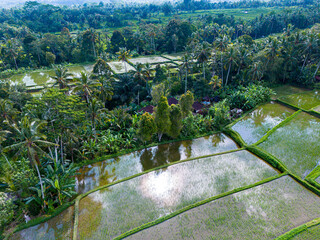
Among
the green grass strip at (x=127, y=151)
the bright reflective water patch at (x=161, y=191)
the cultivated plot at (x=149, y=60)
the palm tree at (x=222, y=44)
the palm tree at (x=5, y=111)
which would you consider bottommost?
the green grass strip at (x=127, y=151)

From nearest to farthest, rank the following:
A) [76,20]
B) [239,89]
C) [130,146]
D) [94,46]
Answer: [130,146], [239,89], [94,46], [76,20]

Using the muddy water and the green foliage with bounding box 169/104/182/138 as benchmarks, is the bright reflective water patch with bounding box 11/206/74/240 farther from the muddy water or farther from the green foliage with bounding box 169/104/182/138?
the muddy water

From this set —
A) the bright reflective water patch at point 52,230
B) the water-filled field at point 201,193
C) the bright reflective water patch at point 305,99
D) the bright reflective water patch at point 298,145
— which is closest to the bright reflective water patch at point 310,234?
the water-filled field at point 201,193

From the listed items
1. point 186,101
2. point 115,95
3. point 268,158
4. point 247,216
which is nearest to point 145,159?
point 186,101

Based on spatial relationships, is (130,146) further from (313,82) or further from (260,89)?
(313,82)

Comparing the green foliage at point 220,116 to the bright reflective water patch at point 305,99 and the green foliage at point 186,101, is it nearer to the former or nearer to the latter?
the green foliage at point 186,101

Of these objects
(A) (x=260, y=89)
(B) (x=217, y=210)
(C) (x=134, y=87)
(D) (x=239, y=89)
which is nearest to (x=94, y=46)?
(C) (x=134, y=87)
